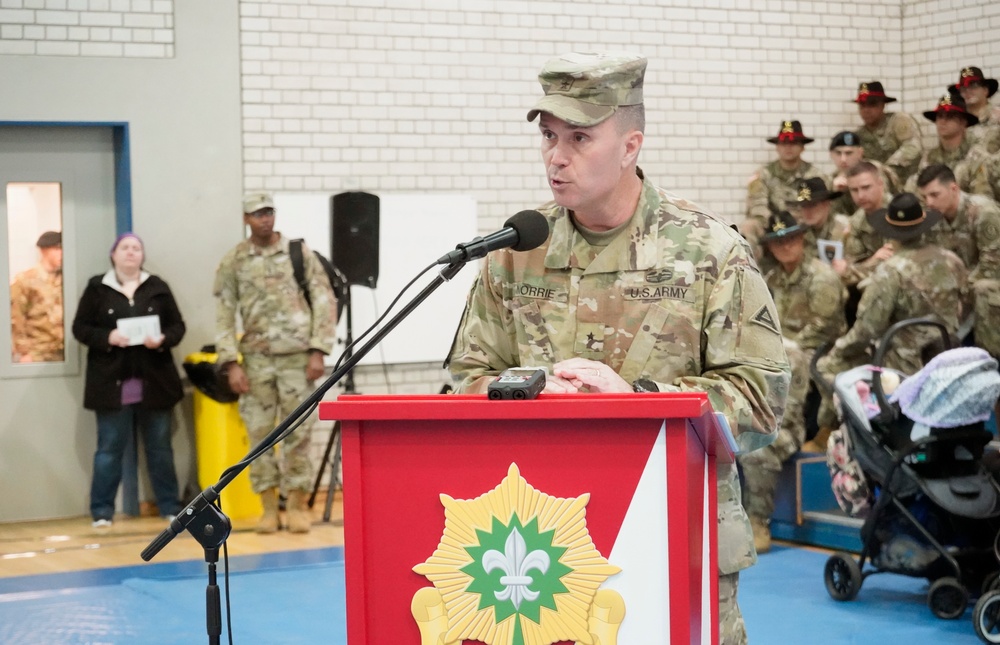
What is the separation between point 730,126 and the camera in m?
11.9

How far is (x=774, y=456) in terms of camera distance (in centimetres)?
775

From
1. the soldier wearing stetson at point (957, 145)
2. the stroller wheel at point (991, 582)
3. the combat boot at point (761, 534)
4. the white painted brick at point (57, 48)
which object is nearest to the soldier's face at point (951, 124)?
the soldier wearing stetson at point (957, 145)

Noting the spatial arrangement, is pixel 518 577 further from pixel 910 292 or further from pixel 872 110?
pixel 872 110

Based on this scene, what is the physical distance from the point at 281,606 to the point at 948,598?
11.3ft

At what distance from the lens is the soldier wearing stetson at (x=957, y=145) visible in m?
10.5

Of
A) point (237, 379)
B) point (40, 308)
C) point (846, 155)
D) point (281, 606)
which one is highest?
point (846, 155)

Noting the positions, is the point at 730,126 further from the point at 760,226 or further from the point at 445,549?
the point at 445,549

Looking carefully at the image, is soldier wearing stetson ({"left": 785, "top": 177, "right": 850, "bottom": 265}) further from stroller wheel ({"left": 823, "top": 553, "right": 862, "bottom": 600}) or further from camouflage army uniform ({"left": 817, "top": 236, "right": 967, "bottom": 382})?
stroller wheel ({"left": 823, "top": 553, "right": 862, "bottom": 600})

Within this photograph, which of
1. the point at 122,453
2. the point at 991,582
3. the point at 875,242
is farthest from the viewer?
the point at 875,242

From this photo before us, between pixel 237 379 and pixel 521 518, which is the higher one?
pixel 521 518

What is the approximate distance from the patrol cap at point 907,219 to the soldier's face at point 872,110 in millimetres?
4123

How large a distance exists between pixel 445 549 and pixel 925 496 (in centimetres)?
491

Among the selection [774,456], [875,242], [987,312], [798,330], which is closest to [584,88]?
[774,456]

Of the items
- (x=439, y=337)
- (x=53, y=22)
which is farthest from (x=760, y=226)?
(x=53, y=22)
